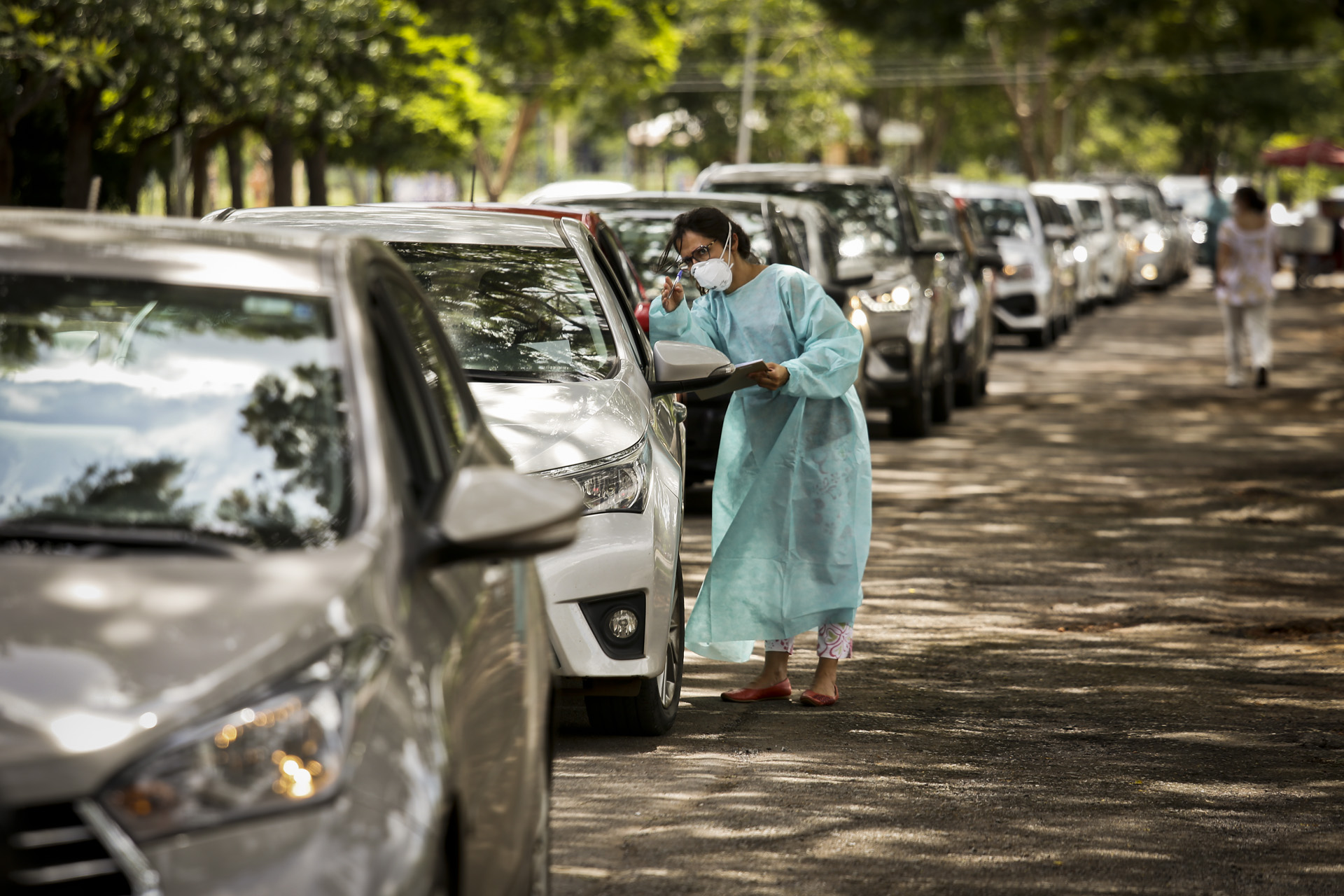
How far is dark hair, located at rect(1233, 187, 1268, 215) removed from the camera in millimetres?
19391

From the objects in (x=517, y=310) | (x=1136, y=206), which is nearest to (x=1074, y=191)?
(x=1136, y=206)

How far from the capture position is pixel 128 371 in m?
3.48

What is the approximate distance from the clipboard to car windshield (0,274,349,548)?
10.2 feet

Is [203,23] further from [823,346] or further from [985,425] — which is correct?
[823,346]

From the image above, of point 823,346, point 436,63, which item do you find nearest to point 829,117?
point 436,63

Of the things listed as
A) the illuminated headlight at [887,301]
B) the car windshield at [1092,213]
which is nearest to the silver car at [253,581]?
the illuminated headlight at [887,301]

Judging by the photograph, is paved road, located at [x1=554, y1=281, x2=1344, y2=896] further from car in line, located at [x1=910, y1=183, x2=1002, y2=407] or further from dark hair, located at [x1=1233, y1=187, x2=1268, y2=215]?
dark hair, located at [x1=1233, y1=187, x2=1268, y2=215]

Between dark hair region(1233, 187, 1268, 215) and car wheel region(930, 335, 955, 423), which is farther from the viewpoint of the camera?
dark hair region(1233, 187, 1268, 215)

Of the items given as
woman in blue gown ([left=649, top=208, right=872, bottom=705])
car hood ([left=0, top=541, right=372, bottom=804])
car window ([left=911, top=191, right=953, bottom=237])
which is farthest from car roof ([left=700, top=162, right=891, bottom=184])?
car hood ([left=0, top=541, right=372, bottom=804])

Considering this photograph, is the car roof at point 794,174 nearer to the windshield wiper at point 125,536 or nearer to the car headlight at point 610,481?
the car headlight at point 610,481

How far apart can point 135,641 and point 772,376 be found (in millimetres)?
4016

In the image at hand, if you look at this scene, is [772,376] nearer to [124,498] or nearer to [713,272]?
[713,272]

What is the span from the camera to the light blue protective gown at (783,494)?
6871 mm

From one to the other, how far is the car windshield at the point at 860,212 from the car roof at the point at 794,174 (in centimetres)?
5
